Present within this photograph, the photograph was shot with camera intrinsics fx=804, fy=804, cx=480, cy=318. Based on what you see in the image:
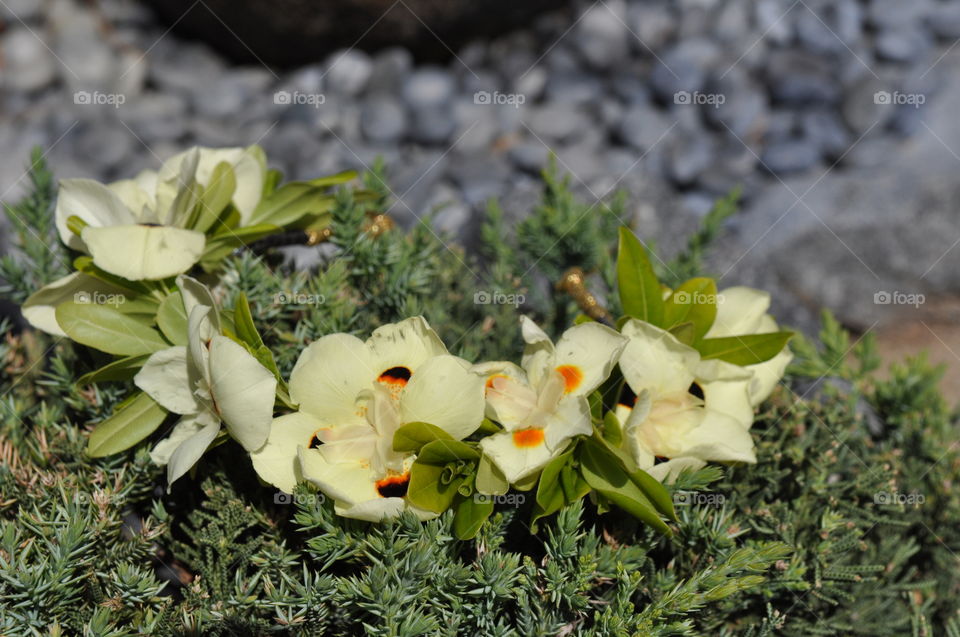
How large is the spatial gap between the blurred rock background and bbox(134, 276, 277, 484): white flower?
6.46ft

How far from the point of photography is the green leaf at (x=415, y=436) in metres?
Result: 0.91

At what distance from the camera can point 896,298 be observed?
274cm

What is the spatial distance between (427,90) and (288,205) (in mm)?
→ 2476

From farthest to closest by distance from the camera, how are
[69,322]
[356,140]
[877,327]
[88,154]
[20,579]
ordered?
[356,140]
[88,154]
[877,327]
[69,322]
[20,579]

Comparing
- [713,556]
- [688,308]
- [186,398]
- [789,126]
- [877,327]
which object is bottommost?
[877,327]

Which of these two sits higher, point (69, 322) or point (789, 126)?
point (69, 322)

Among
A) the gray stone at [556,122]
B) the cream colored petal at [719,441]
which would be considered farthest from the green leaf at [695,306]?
the gray stone at [556,122]

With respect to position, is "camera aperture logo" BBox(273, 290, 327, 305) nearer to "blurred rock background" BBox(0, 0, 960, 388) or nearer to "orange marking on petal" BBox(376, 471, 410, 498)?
"orange marking on petal" BBox(376, 471, 410, 498)

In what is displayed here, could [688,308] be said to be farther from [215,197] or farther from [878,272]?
[878,272]

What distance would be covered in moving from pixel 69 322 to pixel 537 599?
0.69m

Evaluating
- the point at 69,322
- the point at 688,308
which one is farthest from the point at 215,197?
the point at 688,308

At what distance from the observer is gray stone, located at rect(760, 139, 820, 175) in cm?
328

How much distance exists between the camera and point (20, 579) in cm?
92

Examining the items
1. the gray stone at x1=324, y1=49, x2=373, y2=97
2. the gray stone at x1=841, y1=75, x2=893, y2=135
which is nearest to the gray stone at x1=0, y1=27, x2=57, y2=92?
the gray stone at x1=324, y1=49, x2=373, y2=97
